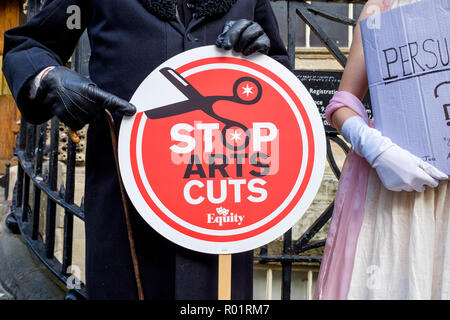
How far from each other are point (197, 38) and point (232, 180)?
45 cm

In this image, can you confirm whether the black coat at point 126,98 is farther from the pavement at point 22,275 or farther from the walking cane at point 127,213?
the pavement at point 22,275

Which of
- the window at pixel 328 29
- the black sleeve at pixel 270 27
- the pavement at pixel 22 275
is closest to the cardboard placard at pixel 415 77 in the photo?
the black sleeve at pixel 270 27

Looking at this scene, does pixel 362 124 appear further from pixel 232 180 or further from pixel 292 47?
pixel 292 47

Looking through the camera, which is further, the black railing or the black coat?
the black railing

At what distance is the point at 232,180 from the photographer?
140cm

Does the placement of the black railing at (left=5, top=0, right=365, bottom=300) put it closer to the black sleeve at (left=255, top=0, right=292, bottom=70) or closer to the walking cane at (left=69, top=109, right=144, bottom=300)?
the black sleeve at (left=255, top=0, right=292, bottom=70)

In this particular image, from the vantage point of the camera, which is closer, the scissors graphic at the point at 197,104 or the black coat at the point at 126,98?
the scissors graphic at the point at 197,104

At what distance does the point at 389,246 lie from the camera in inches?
62.7

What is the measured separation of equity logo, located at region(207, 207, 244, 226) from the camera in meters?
1.39

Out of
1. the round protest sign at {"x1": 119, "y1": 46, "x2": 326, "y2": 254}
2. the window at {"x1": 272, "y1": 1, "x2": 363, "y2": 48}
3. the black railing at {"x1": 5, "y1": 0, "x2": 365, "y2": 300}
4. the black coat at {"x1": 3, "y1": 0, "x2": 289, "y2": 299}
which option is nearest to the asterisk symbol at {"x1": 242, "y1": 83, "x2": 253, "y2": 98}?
the round protest sign at {"x1": 119, "y1": 46, "x2": 326, "y2": 254}

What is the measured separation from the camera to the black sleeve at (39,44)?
1541 mm

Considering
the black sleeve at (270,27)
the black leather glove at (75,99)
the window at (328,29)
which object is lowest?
the black leather glove at (75,99)

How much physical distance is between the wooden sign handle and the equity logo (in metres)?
0.09

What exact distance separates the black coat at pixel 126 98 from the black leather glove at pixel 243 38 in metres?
0.11
